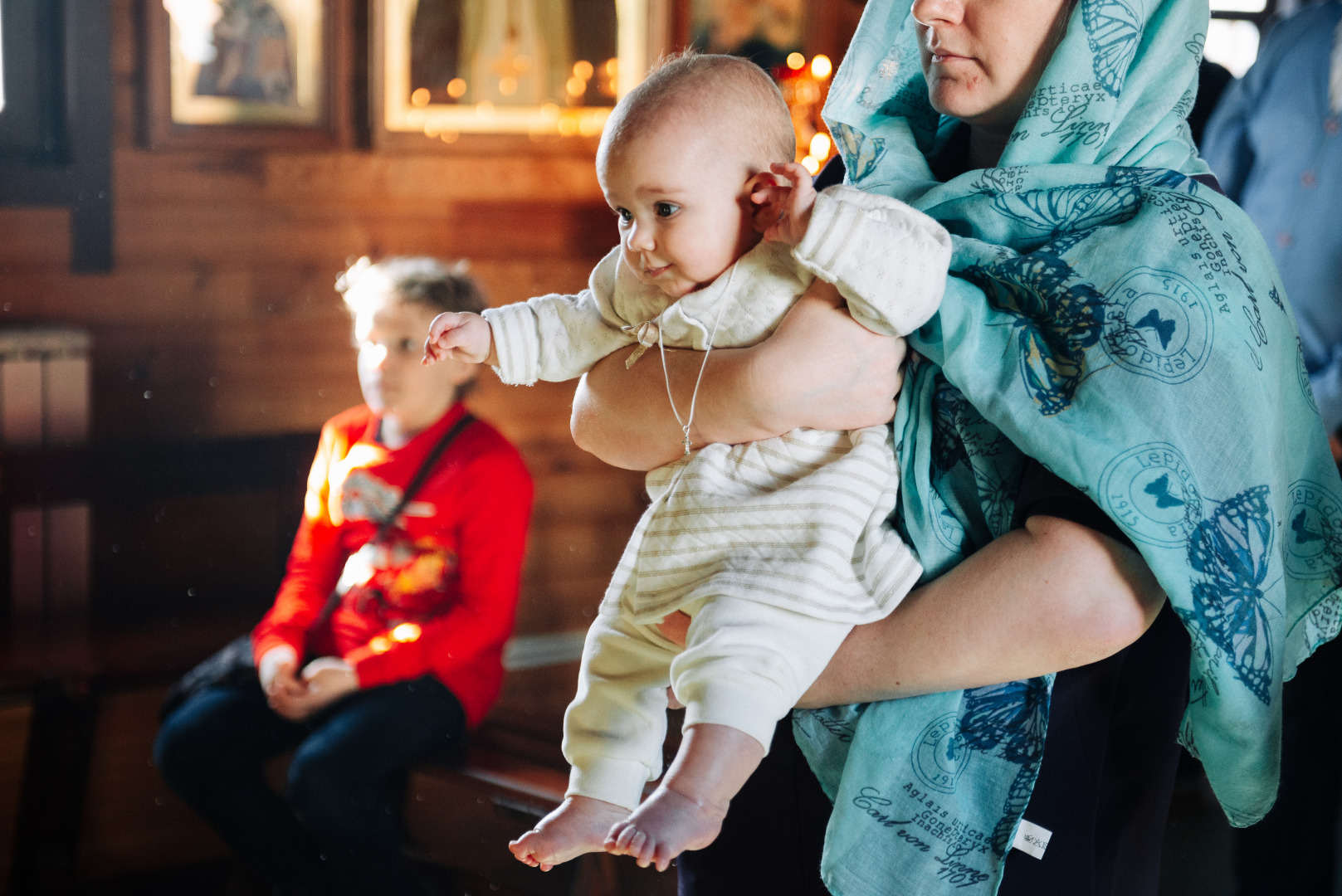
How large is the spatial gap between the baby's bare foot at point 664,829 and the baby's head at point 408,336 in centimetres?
170

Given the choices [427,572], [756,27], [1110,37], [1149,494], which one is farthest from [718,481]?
[756,27]

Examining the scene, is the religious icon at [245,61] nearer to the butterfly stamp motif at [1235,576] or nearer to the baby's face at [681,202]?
the baby's face at [681,202]

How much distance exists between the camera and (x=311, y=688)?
2.32m

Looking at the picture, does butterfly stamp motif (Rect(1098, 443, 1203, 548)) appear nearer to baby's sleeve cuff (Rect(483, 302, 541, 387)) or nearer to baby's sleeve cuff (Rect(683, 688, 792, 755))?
baby's sleeve cuff (Rect(683, 688, 792, 755))

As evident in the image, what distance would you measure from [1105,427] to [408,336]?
1.89 m

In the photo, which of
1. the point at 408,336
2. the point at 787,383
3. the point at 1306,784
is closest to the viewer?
the point at 787,383

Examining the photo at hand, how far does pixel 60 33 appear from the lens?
2.44 m

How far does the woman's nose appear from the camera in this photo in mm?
875

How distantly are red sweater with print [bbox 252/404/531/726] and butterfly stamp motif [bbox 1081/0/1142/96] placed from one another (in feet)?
5.46

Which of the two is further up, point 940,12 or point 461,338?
point 940,12

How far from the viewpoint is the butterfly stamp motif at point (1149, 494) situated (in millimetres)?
754

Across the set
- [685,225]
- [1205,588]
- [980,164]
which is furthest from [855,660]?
[980,164]

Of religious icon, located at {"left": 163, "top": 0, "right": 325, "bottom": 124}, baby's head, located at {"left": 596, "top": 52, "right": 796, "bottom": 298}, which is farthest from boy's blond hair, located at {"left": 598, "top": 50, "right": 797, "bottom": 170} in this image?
religious icon, located at {"left": 163, "top": 0, "right": 325, "bottom": 124}

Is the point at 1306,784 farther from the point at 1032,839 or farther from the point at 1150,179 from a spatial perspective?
the point at 1150,179
